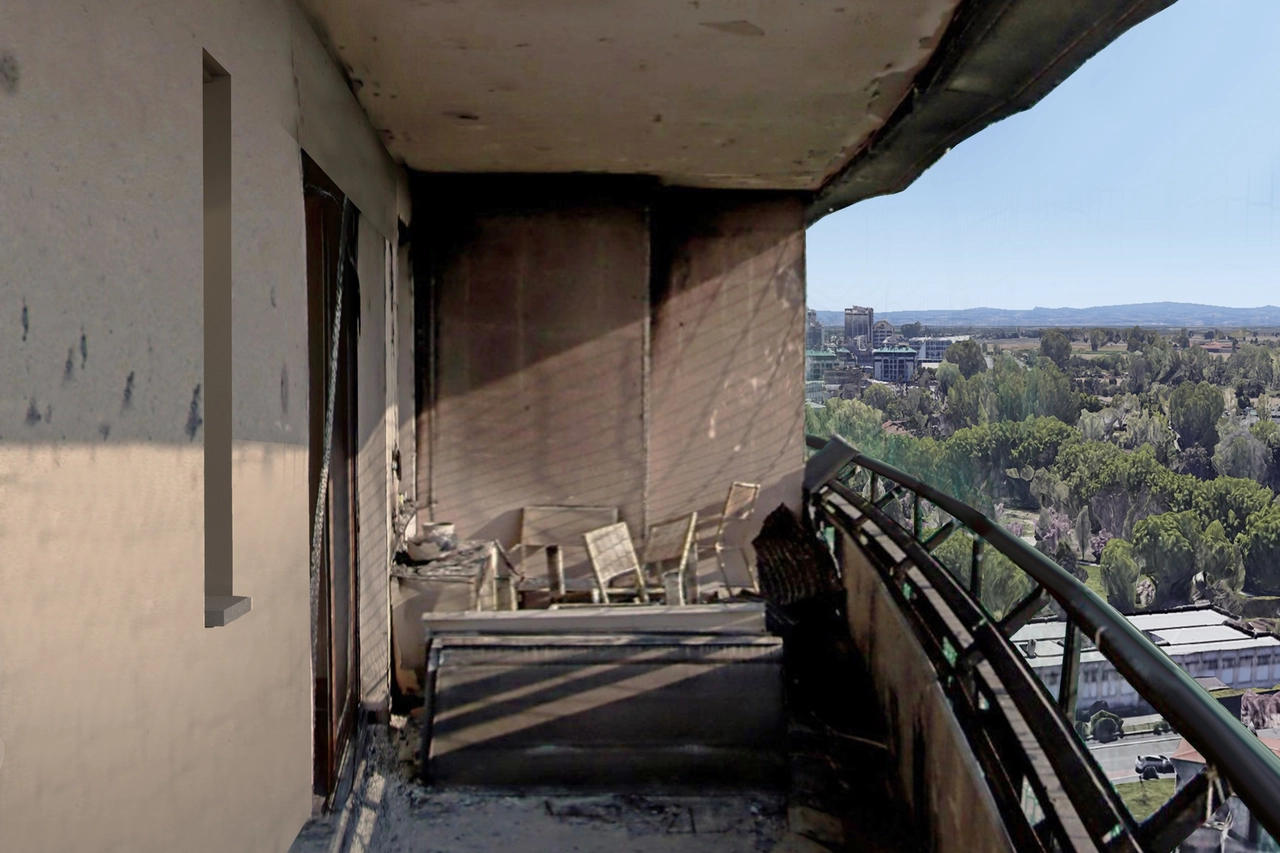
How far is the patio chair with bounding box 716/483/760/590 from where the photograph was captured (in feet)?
16.7

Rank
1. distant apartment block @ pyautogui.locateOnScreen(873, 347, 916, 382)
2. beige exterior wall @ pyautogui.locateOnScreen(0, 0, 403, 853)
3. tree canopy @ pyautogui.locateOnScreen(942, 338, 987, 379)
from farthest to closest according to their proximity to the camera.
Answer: tree canopy @ pyautogui.locateOnScreen(942, 338, 987, 379)
distant apartment block @ pyautogui.locateOnScreen(873, 347, 916, 382)
beige exterior wall @ pyautogui.locateOnScreen(0, 0, 403, 853)

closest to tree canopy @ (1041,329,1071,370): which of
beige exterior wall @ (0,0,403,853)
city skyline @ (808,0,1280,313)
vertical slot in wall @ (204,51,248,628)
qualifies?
beige exterior wall @ (0,0,403,853)

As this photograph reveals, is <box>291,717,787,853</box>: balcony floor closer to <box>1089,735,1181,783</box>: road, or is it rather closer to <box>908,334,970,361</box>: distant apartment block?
<box>1089,735,1181,783</box>: road

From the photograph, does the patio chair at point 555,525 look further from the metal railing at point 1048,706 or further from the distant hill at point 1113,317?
the distant hill at point 1113,317

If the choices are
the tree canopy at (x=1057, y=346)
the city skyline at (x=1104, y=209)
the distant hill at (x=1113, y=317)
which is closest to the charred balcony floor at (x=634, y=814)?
the distant hill at (x=1113, y=317)

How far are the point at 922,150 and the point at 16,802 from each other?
3687mm

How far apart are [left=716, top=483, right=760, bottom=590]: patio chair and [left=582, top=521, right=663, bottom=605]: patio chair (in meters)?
0.65

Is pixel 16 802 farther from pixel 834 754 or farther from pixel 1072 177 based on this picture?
pixel 1072 177

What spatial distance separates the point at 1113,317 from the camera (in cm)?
1582

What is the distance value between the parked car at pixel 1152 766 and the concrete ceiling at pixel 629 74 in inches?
72.1

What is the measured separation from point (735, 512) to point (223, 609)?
3.90 meters

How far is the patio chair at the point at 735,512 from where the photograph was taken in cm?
510

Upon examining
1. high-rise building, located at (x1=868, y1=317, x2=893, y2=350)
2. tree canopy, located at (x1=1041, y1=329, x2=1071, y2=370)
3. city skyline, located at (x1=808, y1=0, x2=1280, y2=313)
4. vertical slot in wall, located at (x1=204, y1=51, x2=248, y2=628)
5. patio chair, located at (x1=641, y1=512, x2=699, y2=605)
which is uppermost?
city skyline, located at (x1=808, y1=0, x2=1280, y2=313)

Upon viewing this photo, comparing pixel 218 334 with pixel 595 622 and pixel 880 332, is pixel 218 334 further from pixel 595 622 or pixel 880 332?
pixel 880 332
